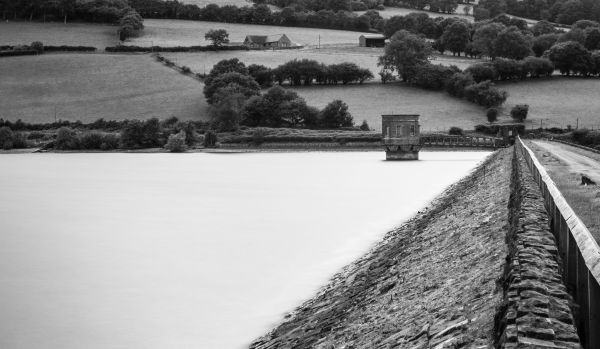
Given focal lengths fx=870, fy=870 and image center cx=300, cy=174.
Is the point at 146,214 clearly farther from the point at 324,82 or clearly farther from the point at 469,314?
the point at 324,82

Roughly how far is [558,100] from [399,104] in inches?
1040

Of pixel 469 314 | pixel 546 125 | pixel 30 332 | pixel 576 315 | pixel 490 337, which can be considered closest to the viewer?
pixel 490 337

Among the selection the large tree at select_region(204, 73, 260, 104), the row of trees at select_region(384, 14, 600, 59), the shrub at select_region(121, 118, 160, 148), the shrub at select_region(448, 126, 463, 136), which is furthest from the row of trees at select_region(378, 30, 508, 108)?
the shrub at select_region(121, 118, 160, 148)

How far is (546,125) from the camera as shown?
132125mm

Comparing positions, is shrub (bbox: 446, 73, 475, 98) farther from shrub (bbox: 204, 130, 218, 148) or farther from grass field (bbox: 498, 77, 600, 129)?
shrub (bbox: 204, 130, 218, 148)

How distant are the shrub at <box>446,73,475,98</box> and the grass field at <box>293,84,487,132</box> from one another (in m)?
1.29

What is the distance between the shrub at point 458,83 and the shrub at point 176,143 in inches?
1972

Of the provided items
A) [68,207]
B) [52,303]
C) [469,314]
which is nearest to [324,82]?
[68,207]

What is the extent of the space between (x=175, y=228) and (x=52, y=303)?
59.8 feet

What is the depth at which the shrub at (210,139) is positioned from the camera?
424ft

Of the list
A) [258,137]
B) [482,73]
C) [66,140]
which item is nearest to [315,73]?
[482,73]

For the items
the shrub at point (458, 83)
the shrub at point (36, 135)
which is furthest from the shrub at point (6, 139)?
the shrub at point (458, 83)

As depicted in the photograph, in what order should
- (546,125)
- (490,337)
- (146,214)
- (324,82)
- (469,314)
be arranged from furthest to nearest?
(324,82), (546,125), (146,214), (469,314), (490,337)

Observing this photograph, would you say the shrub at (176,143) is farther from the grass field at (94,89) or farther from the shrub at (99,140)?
the grass field at (94,89)
